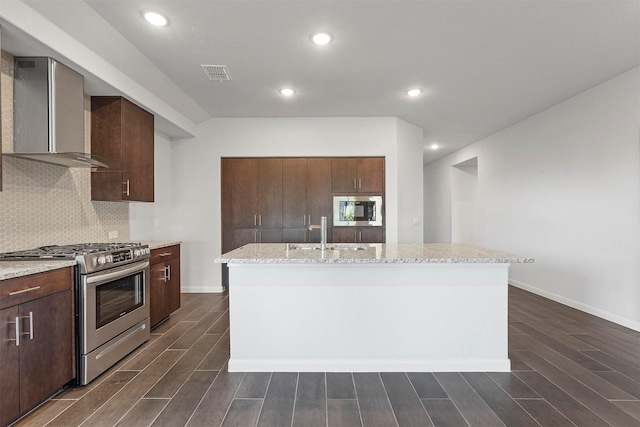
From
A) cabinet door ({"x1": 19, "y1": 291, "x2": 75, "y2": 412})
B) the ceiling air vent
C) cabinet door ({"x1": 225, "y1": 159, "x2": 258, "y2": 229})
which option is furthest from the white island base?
cabinet door ({"x1": 225, "y1": 159, "x2": 258, "y2": 229})

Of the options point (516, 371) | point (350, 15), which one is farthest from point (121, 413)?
point (350, 15)

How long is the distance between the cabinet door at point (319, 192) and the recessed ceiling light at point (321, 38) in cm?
221

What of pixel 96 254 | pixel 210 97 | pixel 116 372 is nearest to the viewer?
pixel 96 254

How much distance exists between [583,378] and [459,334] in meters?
0.90

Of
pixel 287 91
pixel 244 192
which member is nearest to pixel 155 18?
pixel 287 91

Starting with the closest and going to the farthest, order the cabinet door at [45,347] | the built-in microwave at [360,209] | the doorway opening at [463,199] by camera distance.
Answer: the cabinet door at [45,347]
the built-in microwave at [360,209]
the doorway opening at [463,199]

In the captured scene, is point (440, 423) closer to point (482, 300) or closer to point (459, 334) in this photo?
point (459, 334)

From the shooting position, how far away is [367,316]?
2480 mm

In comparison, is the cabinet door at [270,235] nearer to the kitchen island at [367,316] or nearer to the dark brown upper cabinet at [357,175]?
the dark brown upper cabinet at [357,175]

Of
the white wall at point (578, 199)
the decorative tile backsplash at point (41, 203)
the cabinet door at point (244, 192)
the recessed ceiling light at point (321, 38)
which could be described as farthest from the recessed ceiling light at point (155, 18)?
the white wall at point (578, 199)

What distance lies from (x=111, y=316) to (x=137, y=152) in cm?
174

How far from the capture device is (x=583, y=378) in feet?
7.59

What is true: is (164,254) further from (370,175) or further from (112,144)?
(370,175)

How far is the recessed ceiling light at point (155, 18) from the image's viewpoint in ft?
7.56
